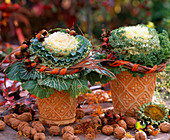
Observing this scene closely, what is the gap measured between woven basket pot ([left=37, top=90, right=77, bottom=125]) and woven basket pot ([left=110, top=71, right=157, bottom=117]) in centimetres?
33

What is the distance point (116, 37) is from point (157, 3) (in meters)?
5.69

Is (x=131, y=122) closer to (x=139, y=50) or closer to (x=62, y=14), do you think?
(x=139, y=50)

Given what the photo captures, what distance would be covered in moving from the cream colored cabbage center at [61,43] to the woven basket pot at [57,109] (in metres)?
0.25

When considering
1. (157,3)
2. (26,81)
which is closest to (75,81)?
(26,81)

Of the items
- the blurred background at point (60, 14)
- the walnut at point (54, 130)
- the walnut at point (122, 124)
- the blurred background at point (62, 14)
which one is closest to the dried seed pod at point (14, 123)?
the walnut at point (54, 130)

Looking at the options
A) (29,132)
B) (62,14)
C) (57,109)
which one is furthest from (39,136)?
(62,14)

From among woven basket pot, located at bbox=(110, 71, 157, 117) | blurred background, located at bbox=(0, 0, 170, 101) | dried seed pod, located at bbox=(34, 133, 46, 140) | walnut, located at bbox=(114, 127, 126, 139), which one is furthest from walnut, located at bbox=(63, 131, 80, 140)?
blurred background, located at bbox=(0, 0, 170, 101)

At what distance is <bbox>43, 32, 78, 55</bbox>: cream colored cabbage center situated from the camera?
4.30ft

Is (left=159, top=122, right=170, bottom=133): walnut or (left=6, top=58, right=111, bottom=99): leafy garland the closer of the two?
(left=6, top=58, right=111, bottom=99): leafy garland

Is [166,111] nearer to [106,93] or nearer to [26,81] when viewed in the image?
[106,93]

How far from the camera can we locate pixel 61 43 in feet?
4.37

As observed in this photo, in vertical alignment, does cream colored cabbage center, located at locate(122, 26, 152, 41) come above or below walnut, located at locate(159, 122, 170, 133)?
above

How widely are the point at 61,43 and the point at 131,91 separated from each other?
1.85 feet

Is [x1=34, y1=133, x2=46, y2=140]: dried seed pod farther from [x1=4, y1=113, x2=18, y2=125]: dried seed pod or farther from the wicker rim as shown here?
the wicker rim
